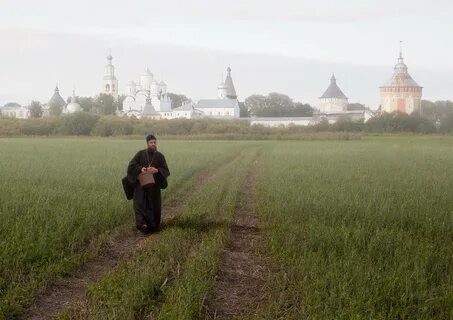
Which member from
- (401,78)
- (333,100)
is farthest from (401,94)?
(333,100)

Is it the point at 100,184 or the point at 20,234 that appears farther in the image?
the point at 100,184

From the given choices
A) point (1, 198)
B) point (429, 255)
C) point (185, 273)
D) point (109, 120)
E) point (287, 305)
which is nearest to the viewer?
point (287, 305)

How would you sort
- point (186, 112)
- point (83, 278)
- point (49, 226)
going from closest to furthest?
point (83, 278), point (49, 226), point (186, 112)

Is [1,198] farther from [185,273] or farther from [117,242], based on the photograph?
[185,273]

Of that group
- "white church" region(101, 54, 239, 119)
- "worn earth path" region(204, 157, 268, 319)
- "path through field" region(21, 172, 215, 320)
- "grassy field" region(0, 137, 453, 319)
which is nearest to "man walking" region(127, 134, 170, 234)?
"path through field" region(21, 172, 215, 320)

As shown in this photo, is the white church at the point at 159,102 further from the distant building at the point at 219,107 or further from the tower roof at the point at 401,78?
the tower roof at the point at 401,78

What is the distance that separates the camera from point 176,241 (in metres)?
9.00

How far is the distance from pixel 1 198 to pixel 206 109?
127 meters

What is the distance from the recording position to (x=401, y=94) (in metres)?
124

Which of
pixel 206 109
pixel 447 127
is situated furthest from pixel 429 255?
pixel 206 109

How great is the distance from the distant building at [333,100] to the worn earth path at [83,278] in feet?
453

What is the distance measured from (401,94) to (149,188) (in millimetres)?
120425

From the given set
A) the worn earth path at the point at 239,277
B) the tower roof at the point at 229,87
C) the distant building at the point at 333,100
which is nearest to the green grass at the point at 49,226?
the worn earth path at the point at 239,277

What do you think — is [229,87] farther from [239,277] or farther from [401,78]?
[239,277]
